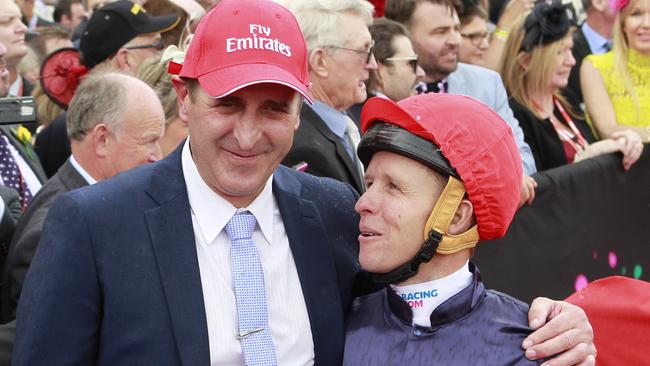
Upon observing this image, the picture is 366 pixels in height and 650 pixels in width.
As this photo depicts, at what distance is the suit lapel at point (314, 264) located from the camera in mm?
2982

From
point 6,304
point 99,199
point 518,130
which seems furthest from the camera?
point 518,130

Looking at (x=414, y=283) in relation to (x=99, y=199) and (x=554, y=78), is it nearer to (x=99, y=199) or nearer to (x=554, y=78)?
(x=99, y=199)

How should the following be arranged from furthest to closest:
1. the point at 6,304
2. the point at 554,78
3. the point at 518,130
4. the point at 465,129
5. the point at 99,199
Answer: the point at 554,78 → the point at 518,130 → the point at 6,304 → the point at 465,129 → the point at 99,199

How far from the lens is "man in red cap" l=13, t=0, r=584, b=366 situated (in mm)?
2697

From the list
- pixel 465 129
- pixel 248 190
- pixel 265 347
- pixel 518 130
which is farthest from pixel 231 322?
pixel 518 130

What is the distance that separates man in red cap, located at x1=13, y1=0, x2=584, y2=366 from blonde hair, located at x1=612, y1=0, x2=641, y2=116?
4678mm

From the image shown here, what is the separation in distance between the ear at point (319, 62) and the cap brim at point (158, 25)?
1415 mm

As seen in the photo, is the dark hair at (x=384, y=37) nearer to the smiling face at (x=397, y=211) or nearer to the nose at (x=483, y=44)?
the nose at (x=483, y=44)

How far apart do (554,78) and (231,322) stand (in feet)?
15.6

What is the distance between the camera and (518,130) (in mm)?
6586

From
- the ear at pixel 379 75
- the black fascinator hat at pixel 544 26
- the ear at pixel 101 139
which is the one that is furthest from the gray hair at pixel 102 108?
the black fascinator hat at pixel 544 26

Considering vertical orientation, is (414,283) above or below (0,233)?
above

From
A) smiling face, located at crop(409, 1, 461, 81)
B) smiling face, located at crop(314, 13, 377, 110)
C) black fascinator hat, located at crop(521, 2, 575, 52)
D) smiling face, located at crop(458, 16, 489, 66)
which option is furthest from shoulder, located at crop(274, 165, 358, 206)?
smiling face, located at crop(458, 16, 489, 66)

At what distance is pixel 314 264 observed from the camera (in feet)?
9.94
